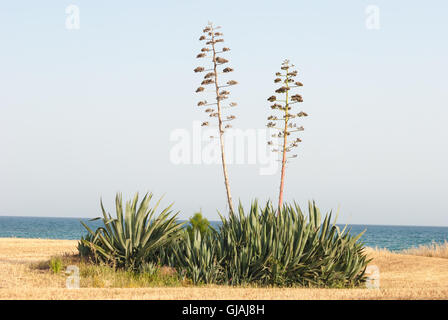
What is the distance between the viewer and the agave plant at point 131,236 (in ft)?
54.1

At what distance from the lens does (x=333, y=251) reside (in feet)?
53.9

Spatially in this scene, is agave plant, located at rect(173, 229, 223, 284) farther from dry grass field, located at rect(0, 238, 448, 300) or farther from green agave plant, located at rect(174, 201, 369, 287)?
dry grass field, located at rect(0, 238, 448, 300)

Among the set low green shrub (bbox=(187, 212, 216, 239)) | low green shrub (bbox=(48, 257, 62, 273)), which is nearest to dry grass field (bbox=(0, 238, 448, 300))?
low green shrub (bbox=(48, 257, 62, 273))

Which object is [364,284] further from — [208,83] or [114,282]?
[208,83]

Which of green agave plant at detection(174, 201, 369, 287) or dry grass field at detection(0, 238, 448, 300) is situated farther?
green agave plant at detection(174, 201, 369, 287)

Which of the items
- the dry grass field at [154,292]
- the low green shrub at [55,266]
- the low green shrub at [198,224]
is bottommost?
the dry grass field at [154,292]

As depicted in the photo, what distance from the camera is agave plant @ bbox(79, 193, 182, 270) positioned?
54.1 ft

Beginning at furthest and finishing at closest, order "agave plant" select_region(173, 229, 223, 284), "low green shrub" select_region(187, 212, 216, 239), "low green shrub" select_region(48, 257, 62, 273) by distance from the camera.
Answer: "low green shrub" select_region(187, 212, 216, 239)
"low green shrub" select_region(48, 257, 62, 273)
"agave plant" select_region(173, 229, 223, 284)

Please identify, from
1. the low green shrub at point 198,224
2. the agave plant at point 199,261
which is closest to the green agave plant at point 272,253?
the agave plant at point 199,261

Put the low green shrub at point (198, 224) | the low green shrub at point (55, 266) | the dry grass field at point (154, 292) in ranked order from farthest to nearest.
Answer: the low green shrub at point (198, 224)
the low green shrub at point (55, 266)
the dry grass field at point (154, 292)

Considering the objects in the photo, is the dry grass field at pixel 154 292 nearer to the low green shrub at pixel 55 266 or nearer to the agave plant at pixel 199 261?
the low green shrub at pixel 55 266

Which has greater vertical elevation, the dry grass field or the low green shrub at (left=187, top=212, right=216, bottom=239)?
the low green shrub at (left=187, top=212, right=216, bottom=239)

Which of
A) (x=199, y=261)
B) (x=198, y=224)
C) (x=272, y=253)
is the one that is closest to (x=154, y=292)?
(x=199, y=261)
